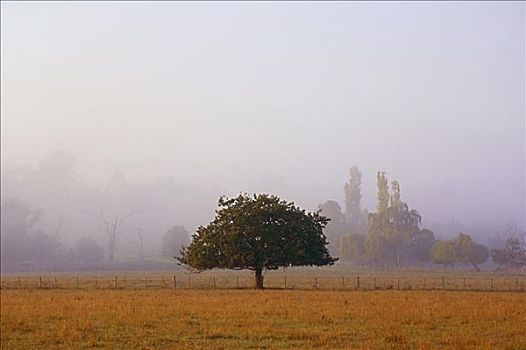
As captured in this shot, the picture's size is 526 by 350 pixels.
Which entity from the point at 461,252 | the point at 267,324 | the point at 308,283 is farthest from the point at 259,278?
the point at 461,252

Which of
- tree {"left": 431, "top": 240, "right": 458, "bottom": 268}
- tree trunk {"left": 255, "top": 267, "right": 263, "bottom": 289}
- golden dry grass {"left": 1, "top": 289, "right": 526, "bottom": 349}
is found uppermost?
golden dry grass {"left": 1, "top": 289, "right": 526, "bottom": 349}

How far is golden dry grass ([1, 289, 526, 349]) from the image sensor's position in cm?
2569

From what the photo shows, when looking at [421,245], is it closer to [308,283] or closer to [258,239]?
[308,283]

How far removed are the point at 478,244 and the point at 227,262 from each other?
76.5m

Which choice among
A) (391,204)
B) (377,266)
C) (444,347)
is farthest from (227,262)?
(391,204)

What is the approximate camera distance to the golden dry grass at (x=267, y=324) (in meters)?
25.7

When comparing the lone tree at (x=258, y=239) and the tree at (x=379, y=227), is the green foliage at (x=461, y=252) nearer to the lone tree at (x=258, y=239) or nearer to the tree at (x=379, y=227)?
the tree at (x=379, y=227)

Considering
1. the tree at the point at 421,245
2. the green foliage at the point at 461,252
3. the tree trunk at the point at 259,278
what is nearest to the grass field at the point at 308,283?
the tree trunk at the point at 259,278

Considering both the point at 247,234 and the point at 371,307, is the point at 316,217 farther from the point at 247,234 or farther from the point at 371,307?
the point at 371,307

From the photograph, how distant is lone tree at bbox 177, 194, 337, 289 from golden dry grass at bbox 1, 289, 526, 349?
22573 mm

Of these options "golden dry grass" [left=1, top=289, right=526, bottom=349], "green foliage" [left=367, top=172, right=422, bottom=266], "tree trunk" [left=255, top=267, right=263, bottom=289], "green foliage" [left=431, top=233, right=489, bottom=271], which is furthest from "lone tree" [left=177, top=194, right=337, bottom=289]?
"green foliage" [left=367, top=172, right=422, bottom=266]

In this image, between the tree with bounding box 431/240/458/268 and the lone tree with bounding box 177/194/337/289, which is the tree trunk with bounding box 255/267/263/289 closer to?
the lone tree with bounding box 177/194/337/289

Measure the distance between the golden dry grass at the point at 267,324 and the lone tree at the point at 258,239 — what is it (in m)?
22.6

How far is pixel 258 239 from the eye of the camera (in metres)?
70.2
